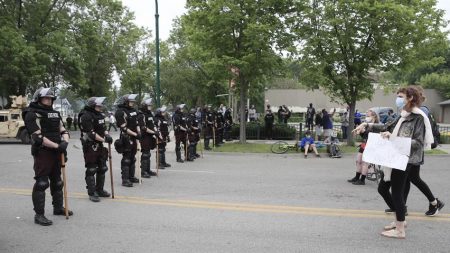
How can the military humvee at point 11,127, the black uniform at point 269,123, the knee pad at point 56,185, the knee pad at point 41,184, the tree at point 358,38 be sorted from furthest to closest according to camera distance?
the black uniform at point 269,123 < the military humvee at point 11,127 < the tree at point 358,38 < the knee pad at point 56,185 < the knee pad at point 41,184

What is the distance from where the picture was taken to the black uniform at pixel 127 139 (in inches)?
371

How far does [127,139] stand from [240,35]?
10879 mm

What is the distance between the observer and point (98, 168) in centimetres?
796

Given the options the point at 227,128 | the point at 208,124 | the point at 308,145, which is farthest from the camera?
the point at 227,128

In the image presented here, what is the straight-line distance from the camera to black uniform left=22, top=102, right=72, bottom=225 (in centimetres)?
632

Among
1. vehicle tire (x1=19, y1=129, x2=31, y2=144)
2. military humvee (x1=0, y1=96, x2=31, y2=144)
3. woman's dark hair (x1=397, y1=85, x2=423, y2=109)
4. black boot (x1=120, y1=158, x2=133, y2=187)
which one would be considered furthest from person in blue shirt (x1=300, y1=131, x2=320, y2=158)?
military humvee (x1=0, y1=96, x2=31, y2=144)

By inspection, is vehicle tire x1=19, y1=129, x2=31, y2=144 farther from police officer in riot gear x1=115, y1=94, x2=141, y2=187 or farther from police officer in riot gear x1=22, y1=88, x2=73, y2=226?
police officer in riot gear x1=22, y1=88, x2=73, y2=226

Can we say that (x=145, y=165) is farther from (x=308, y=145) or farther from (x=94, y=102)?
(x=308, y=145)

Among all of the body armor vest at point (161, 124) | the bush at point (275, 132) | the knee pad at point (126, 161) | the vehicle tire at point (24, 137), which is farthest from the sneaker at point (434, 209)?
the vehicle tire at point (24, 137)

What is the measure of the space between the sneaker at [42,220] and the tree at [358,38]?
45.4 feet

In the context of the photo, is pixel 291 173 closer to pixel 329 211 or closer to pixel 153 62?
pixel 329 211

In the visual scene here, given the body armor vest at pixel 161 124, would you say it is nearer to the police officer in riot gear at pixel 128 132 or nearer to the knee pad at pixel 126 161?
the police officer in riot gear at pixel 128 132

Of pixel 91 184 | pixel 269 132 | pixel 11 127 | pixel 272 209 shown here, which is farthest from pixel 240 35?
pixel 272 209

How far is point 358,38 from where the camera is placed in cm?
1789
